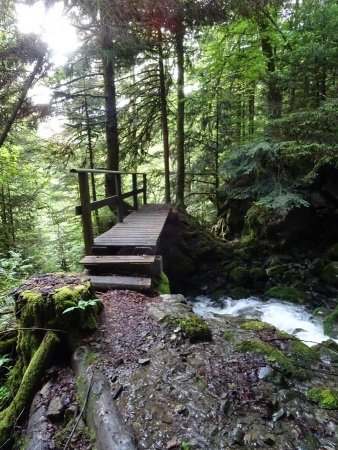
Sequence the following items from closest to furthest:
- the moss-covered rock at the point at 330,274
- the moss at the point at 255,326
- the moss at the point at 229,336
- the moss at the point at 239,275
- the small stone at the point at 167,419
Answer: the small stone at the point at 167,419 < the moss at the point at 229,336 < the moss at the point at 255,326 < the moss-covered rock at the point at 330,274 < the moss at the point at 239,275

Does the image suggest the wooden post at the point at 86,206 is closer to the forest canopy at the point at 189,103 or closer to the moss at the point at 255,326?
the forest canopy at the point at 189,103

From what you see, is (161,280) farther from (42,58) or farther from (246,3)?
(246,3)

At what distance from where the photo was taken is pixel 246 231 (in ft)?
36.7

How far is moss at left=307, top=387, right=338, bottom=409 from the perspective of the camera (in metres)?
2.76

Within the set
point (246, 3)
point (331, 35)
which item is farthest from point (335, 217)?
point (246, 3)

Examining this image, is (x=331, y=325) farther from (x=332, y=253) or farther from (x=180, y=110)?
(x=180, y=110)

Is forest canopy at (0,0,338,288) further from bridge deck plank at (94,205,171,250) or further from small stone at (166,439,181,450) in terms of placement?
small stone at (166,439,181,450)

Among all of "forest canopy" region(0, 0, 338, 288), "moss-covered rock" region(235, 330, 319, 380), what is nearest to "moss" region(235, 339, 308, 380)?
"moss-covered rock" region(235, 330, 319, 380)

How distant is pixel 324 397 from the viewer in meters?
2.83

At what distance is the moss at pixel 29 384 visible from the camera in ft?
9.27

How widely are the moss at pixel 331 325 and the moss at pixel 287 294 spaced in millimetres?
1205

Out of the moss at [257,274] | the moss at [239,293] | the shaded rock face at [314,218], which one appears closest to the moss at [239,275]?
the moss at [257,274]

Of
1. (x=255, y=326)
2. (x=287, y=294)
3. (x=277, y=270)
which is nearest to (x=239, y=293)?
(x=287, y=294)

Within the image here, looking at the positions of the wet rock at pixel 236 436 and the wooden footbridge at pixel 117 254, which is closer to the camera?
the wet rock at pixel 236 436
